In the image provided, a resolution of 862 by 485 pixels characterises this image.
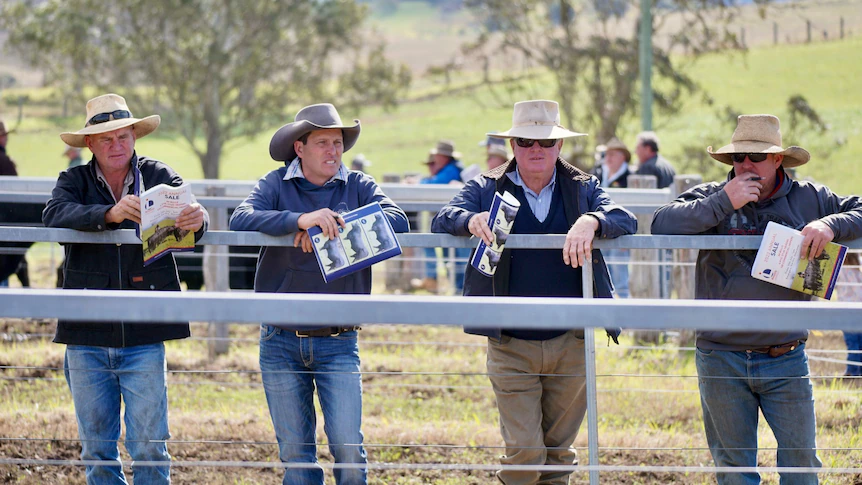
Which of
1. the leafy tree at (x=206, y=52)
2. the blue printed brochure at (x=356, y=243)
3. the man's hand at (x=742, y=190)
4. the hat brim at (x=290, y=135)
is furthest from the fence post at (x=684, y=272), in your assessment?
the leafy tree at (x=206, y=52)

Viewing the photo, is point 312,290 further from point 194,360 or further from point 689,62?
A: point 689,62

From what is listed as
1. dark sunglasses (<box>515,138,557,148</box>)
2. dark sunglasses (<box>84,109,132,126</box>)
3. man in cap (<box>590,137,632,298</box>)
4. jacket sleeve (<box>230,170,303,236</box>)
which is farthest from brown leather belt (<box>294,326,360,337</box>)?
man in cap (<box>590,137,632,298</box>)

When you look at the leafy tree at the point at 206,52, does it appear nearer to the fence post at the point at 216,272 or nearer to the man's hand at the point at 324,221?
the fence post at the point at 216,272

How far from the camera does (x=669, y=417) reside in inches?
247

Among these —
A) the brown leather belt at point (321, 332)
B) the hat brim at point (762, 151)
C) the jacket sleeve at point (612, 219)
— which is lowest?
the brown leather belt at point (321, 332)

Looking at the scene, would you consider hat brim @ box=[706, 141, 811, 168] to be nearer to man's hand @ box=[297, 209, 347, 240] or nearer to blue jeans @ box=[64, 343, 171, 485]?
man's hand @ box=[297, 209, 347, 240]

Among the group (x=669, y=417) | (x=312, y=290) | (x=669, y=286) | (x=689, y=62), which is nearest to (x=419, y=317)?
(x=312, y=290)

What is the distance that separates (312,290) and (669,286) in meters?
5.54

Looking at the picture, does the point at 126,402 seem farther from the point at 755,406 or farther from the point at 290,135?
the point at 755,406

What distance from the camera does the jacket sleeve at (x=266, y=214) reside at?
3.87m

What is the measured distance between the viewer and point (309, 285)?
4.08 m

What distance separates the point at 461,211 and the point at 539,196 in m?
0.48

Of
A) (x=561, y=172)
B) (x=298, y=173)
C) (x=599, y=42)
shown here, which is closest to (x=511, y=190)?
(x=561, y=172)

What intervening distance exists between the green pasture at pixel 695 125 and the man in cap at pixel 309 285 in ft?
62.5
